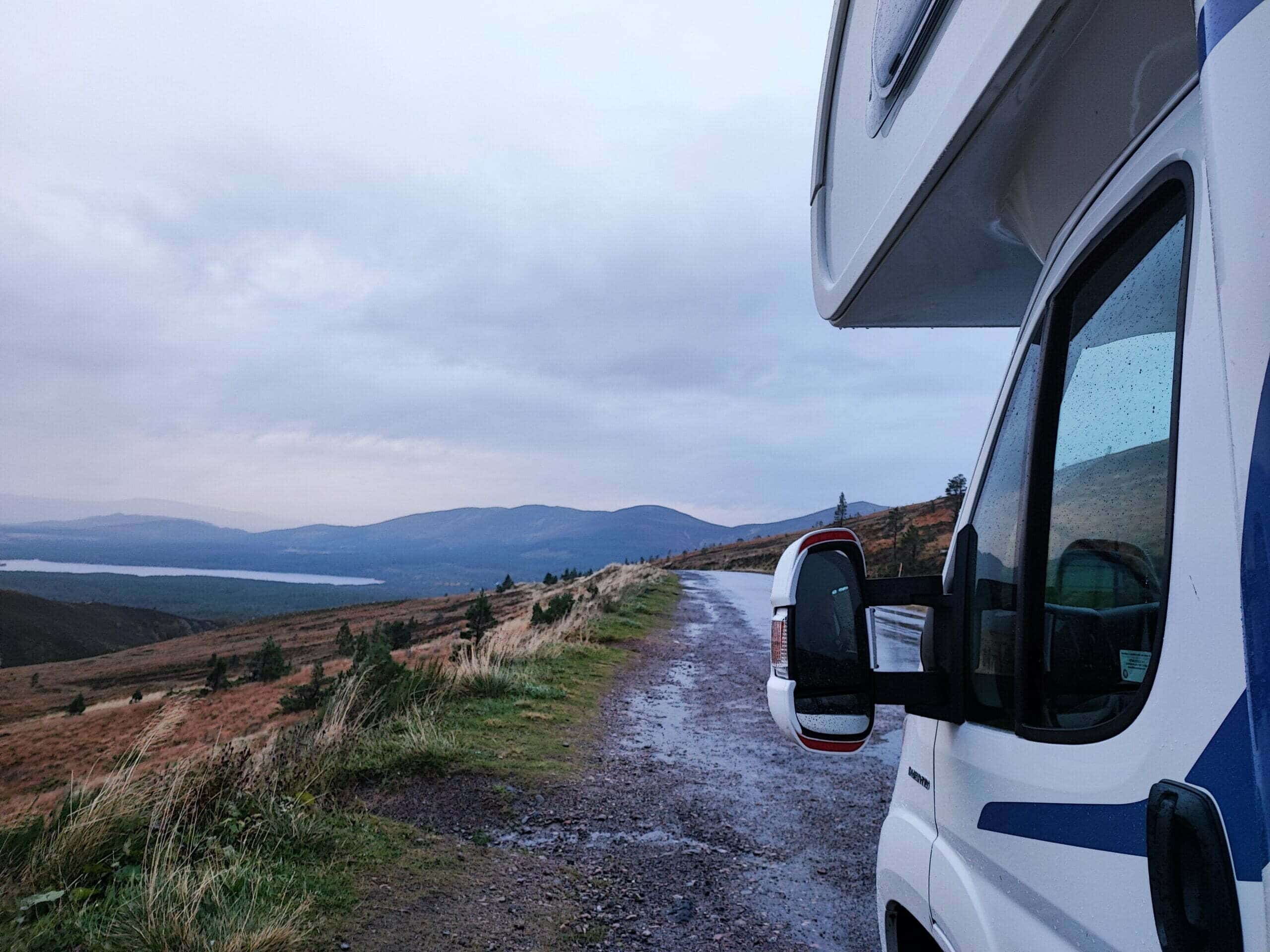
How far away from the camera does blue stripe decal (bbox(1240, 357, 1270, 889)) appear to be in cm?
70

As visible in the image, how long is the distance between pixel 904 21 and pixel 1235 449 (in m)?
1.39

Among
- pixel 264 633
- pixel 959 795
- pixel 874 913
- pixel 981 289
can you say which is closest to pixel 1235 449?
pixel 959 795

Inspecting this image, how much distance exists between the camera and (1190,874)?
2.99 feet

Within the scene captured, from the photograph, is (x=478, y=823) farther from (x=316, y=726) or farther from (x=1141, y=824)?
(x=1141, y=824)

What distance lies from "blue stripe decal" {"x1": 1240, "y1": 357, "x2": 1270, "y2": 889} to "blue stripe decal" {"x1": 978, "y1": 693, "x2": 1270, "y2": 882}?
0.06 metres

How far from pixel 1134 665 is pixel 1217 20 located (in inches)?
36.4

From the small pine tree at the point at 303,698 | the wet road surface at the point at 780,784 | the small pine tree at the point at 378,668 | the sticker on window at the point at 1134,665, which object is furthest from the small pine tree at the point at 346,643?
the sticker on window at the point at 1134,665

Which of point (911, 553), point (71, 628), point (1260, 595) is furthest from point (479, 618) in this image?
point (71, 628)

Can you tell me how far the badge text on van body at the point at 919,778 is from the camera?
6.25ft

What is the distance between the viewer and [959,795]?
1.69 meters

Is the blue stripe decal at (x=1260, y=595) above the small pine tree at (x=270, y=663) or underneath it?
above

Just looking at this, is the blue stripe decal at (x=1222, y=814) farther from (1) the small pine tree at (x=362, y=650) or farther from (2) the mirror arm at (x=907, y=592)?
(1) the small pine tree at (x=362, y=650)

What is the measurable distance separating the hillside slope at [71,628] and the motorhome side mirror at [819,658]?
40018 mm

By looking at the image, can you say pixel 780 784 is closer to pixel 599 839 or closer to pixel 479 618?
pixel 599 839
